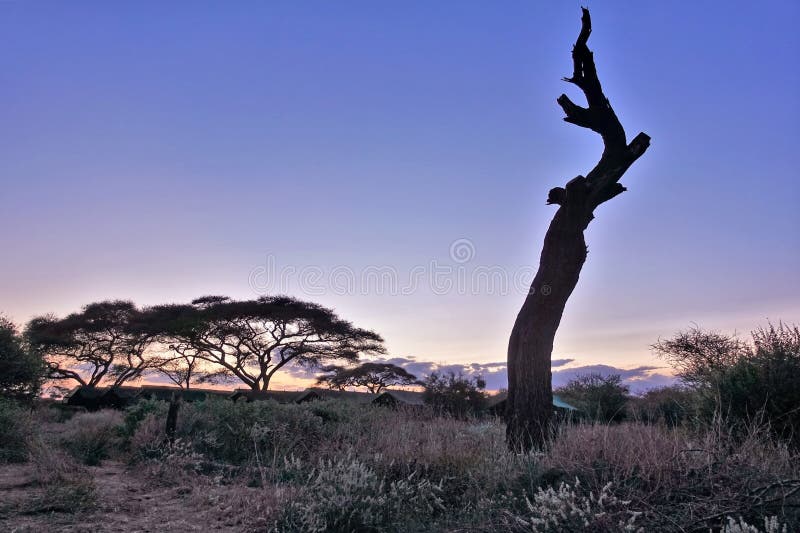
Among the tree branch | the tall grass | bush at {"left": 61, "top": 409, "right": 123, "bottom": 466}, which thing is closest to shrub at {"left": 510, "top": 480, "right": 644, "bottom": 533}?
the tall grass

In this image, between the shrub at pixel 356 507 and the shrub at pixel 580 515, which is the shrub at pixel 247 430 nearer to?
the shrub at pixel 356 507

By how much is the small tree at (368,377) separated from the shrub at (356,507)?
1251 inches

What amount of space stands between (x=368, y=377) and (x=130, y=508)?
30981 mm

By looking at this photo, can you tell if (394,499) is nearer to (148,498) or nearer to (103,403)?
(148,498)

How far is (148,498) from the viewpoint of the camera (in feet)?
30.1

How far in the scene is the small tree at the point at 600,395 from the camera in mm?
25987

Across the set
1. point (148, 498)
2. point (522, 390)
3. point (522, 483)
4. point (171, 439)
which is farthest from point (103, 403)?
point (522, 483)

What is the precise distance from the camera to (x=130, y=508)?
8.28 m

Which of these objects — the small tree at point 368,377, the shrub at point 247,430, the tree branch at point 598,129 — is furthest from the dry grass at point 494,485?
the small tree at point 368,377

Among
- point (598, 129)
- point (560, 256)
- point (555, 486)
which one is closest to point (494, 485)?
point (555, 486)

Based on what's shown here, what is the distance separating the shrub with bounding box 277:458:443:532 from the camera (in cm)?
648

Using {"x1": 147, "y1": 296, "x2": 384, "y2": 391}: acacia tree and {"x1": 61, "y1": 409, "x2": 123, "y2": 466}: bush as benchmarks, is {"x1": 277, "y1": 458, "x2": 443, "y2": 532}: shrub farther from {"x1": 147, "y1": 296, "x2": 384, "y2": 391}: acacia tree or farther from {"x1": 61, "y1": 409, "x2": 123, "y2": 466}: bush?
{"x1": 147, "y1": 296, "x2": 384, "y2": 391}: acacia tree

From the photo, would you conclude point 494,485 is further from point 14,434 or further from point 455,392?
point 455,392

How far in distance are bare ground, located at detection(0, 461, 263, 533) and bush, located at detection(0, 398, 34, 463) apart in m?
1.50
